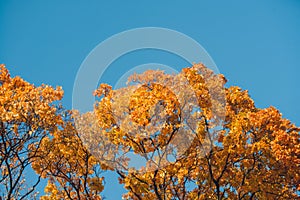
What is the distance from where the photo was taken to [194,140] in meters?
15.8

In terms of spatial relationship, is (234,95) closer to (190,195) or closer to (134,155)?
(190,195)

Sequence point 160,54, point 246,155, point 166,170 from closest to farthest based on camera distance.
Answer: point 160,54
point 166,170
point 246,155

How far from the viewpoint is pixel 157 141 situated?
14750 millimetres

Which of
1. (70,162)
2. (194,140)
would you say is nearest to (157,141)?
(194,140)

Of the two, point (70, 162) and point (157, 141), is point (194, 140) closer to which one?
point (157, 141)

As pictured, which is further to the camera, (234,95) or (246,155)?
(234,95)

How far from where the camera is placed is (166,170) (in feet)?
50.3

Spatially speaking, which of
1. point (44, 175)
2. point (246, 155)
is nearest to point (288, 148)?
point (246, 155)

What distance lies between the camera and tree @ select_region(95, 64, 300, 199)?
14.6m

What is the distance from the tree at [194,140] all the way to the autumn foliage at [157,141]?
0.14 feet

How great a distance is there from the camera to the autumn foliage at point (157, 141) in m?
14.8

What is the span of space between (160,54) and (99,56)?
2443 mm

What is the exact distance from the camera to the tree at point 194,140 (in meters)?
14.6

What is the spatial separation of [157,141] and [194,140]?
1.95 metres
